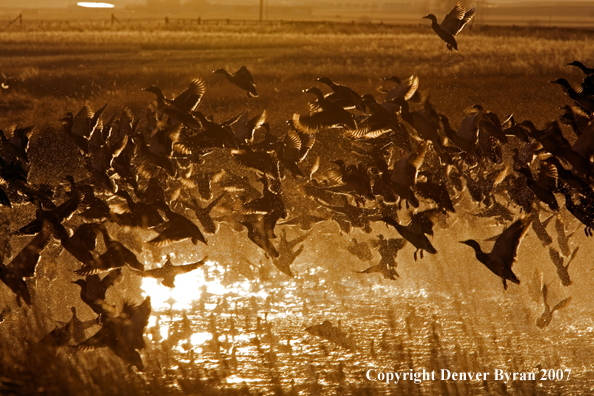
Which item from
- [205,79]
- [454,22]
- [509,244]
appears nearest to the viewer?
[509,244]

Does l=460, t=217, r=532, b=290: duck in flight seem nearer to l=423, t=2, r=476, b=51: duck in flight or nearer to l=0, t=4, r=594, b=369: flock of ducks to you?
l=0, t=4, r=594, b=369: flock of ducks

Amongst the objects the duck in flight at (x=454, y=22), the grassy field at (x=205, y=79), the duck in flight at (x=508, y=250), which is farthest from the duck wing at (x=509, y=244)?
the duck in flight at (x=454, y=22)

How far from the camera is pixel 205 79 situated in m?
22.3

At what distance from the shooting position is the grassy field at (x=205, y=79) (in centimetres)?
671

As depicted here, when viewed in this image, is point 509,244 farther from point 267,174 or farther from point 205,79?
point 205,79

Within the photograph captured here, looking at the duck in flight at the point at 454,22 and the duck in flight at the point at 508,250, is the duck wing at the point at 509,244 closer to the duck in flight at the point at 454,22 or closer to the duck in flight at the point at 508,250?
the duck in flight at the point at 508,250

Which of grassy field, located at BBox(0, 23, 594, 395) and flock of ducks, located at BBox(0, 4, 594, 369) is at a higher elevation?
grassy field, located at BBox(0, 23, 594, 395)

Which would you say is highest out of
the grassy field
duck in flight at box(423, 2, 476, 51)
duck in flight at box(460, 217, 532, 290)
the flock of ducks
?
the grassy field

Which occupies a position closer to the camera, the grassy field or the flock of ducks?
the flock of ducks

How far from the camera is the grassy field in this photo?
671cm

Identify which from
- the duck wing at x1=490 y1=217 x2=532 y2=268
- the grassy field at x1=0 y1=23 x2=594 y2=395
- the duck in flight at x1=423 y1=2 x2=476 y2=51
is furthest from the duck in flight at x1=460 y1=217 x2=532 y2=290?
the duck in flight at x1=423 y1=2 x2=476 y2=51

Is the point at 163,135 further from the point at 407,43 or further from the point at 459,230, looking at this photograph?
the point at 407,43

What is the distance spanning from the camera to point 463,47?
110 ft

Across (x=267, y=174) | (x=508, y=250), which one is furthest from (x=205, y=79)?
(x=508, y=250)
